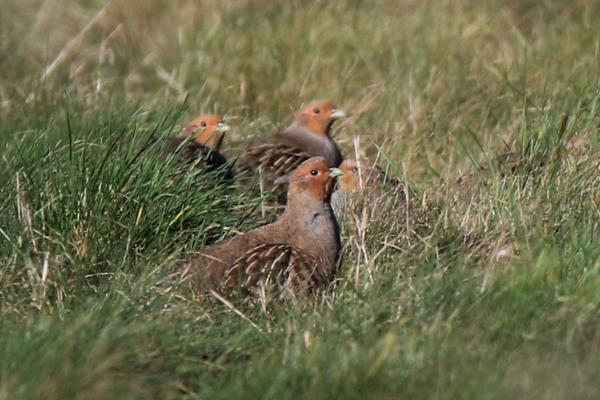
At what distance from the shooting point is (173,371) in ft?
13.2

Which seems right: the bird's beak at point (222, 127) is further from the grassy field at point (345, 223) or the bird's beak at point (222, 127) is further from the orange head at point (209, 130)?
the grassy field at point (345, 223)

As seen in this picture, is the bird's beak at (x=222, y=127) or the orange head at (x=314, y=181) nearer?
the orange head at (x=314, y=181)

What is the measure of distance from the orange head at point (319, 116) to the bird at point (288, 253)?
1525 mm

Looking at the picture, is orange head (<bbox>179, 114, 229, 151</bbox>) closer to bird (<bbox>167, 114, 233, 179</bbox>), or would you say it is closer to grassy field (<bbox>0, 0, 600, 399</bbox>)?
bird (<bbox>167, 114, 233, 179</bbox>)

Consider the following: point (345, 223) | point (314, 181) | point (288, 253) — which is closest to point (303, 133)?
point (345, 223)

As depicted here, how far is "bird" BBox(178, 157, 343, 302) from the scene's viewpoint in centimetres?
492

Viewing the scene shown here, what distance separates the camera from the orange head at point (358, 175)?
594cm

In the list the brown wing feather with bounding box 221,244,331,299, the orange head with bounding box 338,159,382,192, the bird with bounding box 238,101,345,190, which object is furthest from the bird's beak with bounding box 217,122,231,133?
the brown wing feather with bounding box 221,244,331,299

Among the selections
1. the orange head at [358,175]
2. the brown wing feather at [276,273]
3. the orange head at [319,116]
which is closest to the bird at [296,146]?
the orange head at [319,116]

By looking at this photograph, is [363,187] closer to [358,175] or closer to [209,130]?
[358,175]

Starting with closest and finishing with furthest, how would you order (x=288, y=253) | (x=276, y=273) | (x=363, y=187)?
(x=276, y=273) → (x=288, y=253) → (x=363, y=187)

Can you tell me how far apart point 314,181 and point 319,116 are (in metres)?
1.68

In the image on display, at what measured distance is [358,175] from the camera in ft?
20.3

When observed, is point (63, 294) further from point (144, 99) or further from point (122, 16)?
point (122, 16)
